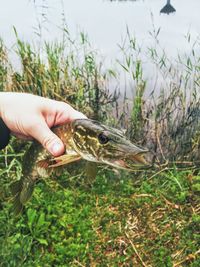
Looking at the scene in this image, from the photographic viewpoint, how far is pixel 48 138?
171 centimetres

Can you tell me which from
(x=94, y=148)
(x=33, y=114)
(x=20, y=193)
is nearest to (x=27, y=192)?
(x=20, y=193)

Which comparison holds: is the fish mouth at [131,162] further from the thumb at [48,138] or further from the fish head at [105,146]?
the thumb at [48,138]

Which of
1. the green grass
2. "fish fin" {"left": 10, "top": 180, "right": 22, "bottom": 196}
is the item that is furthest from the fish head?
the green grass

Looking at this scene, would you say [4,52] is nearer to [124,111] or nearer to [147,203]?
[124,111]

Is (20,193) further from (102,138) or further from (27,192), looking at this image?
(102,138)

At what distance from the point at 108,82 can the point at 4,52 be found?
3.37 ft

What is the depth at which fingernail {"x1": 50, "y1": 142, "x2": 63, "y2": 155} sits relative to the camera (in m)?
1.58

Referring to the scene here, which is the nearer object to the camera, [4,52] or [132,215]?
[132,215]

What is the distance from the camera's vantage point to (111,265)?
12.9 feet

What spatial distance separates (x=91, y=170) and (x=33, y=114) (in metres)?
0.47

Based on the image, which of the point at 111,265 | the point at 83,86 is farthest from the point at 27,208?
the point at 83,86

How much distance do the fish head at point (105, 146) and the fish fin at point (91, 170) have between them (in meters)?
0.05

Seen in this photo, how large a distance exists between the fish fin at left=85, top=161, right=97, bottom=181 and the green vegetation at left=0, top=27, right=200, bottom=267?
5.43 feet

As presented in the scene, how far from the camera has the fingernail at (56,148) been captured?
158 centimetres
